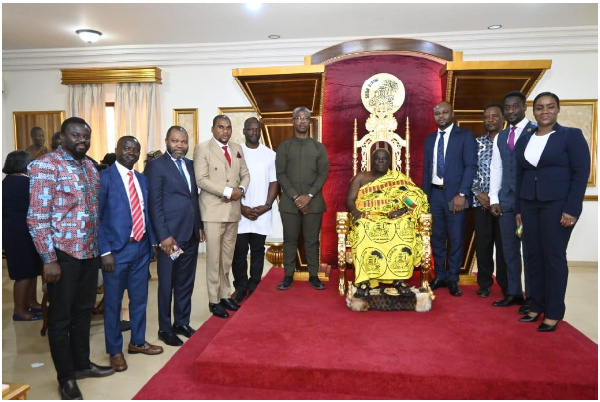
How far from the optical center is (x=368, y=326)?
3.18 meters

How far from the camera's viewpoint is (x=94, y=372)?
9.70ft

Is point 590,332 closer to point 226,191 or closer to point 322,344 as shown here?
point 322,344

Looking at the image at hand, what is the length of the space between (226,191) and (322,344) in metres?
1.50

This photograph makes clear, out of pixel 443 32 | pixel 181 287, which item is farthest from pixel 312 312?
pixel 443 32

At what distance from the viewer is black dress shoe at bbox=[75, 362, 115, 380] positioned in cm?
293

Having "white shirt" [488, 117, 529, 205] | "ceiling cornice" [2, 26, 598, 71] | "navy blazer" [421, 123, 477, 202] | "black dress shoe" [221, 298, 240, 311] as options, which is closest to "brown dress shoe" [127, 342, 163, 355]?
"black dress shoe" [221, 298, 240, 311]

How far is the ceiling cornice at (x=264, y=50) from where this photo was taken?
20.9 feet

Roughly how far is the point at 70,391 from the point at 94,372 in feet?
0.90

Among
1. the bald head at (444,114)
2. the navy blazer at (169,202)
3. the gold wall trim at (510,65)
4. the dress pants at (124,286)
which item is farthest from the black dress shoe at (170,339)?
the gold wall trim at (510,65)

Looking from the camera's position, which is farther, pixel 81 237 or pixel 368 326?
pixel 368 326

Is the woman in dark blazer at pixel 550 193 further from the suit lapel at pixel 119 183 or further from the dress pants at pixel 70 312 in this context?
the dress pants at pixel 70 312

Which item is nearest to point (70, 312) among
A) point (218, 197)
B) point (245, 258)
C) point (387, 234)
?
point (218, 197)

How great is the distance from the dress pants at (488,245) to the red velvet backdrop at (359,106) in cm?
105

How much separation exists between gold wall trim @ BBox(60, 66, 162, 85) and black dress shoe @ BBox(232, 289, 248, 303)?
4147mm
